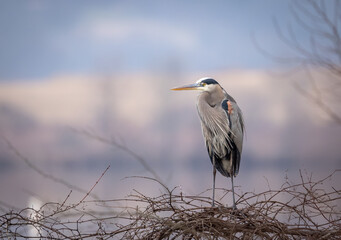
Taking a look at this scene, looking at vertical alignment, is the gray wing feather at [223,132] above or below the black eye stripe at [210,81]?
below

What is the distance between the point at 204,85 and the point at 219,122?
1.00ft

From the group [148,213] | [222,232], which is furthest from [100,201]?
[222,232]

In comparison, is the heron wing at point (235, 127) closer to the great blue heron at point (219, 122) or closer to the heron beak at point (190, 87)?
the great blue heron at point (219, 122)

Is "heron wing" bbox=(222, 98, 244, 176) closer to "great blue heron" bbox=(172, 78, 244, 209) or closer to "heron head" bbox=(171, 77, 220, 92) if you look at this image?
"great blue heron" bbox=(172, 78, 244, 209)

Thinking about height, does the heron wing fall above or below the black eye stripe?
below

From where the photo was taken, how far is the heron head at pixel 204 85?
3.17 metres

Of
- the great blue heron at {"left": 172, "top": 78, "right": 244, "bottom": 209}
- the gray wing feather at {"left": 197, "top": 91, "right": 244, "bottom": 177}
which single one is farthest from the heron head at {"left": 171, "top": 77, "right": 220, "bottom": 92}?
the gray wing feather at {"left": 197, "top": 91, "right": 244, "bottom": 177}

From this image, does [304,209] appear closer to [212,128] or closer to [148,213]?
[148,213]

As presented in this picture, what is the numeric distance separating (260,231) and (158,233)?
0.47 m

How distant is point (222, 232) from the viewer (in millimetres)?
2021

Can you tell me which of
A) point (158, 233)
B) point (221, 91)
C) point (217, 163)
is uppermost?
point (221, 91)

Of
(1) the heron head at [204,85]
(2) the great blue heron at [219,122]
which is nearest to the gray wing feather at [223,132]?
(2) the great blue heron at [219,122]

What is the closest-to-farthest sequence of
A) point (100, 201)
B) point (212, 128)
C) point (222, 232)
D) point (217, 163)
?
1. point (100, 201)
2. point (222, 232)
3. point (212, 128)
4. point (217, 163)

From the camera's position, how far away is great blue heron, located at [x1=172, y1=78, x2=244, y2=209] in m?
3.13
